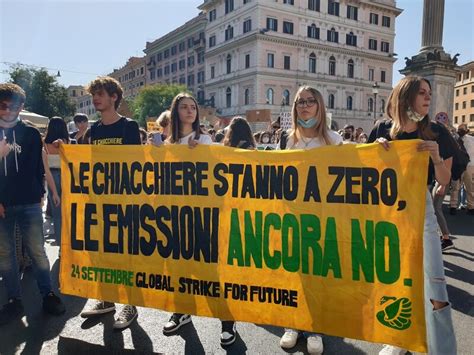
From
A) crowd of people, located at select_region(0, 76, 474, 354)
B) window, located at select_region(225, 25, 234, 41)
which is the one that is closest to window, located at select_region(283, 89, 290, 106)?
window, located at select_region(225, 25, 234, 41)

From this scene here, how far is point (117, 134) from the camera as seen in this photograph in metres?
3.65

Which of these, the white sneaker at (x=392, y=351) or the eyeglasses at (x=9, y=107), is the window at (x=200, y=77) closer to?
the eyeglasses at (x=9, y=107)

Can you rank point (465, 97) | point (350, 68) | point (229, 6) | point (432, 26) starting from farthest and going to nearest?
point (465, 97) → point (350, 68) → point (229, 6) → point (432, 26)

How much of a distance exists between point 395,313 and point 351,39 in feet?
186

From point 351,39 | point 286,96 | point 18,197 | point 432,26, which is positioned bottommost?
point 18,197

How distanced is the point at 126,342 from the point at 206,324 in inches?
27.9

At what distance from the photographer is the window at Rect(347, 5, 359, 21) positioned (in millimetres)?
53219

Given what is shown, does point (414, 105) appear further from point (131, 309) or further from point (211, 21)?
point (211, 21)

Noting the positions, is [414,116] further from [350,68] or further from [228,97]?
[350,68]

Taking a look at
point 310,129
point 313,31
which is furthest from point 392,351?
point 313,31

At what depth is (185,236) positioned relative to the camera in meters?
3.19

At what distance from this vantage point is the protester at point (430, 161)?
258 cm

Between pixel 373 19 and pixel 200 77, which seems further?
pixel 200 77

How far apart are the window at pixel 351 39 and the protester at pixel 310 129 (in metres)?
55.0
